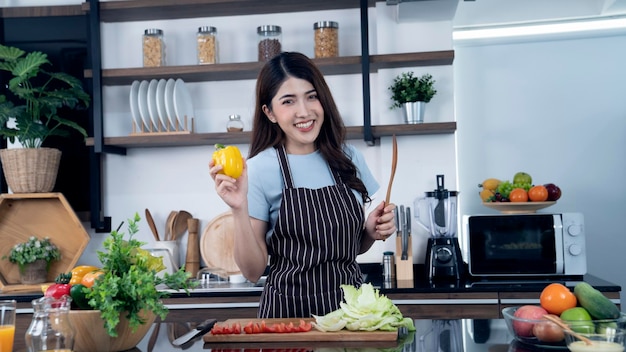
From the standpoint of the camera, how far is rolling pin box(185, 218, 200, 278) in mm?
3670

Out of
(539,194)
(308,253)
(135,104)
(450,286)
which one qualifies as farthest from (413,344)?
(135,104)

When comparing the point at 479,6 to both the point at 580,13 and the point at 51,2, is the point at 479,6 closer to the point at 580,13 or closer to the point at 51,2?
the point at 580,13

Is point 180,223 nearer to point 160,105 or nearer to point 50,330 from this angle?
point 160,105

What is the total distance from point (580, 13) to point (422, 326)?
2.40 meters

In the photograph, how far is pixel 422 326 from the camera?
1.85 meters

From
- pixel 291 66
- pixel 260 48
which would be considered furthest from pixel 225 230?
pixel 291 66

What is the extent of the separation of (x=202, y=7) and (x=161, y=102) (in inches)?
21.1

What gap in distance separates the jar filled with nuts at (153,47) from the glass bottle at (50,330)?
8.40 feet

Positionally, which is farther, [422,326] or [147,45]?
[147,45]

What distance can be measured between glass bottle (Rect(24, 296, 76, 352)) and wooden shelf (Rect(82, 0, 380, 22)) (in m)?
2.60

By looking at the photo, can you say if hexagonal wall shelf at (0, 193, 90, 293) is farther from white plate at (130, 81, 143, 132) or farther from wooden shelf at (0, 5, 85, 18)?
wooden shelf at (0, 5, 85, 18)

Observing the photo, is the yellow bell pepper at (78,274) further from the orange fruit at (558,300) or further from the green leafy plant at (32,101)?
the green leafy plant at (32,101)

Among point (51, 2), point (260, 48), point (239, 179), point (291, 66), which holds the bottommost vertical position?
point (239, 179)

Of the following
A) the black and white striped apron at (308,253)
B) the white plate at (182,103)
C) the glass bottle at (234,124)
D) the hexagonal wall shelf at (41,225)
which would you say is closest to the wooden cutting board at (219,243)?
the glass bottle at (234,124)
